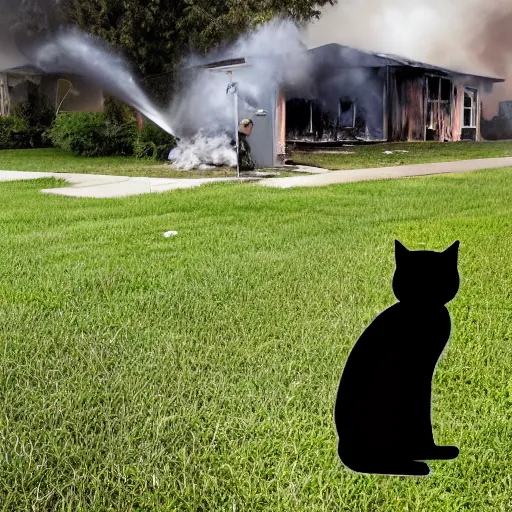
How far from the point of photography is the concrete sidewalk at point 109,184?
3764 millimetres

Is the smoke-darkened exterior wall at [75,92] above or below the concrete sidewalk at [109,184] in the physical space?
above

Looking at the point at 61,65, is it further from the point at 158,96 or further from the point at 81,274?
the point at 158,96

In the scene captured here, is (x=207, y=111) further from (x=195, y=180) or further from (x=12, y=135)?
(x=12, y=135)

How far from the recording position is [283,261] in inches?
63.0

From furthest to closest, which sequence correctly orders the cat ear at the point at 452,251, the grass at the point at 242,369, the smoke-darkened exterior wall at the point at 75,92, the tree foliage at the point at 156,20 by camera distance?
the smoke-darkened exterior wall at the point at 75,92
the tree foliage at the point at 156,20
the grass at the point at 242,369
the cat ear at the point at 452,251

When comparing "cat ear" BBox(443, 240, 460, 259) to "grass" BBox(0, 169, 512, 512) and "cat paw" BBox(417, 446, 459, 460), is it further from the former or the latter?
"grass" BBox(0, 169, 512, 512)

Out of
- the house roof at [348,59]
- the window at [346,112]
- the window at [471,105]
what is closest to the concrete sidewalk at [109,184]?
the window at [346,112]

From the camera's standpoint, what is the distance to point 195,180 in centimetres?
434

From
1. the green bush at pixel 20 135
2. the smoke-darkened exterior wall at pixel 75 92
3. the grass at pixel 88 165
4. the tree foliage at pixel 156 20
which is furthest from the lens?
the green bush at pixel 20 135

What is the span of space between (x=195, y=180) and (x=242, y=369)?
336cm

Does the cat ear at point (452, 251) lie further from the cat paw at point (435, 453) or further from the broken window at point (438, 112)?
the broken window at point (438, 112)

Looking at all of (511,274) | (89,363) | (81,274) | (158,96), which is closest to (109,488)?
(89,363)

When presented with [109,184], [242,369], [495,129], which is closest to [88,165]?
[109,184]

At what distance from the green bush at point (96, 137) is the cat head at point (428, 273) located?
20.2 feet
